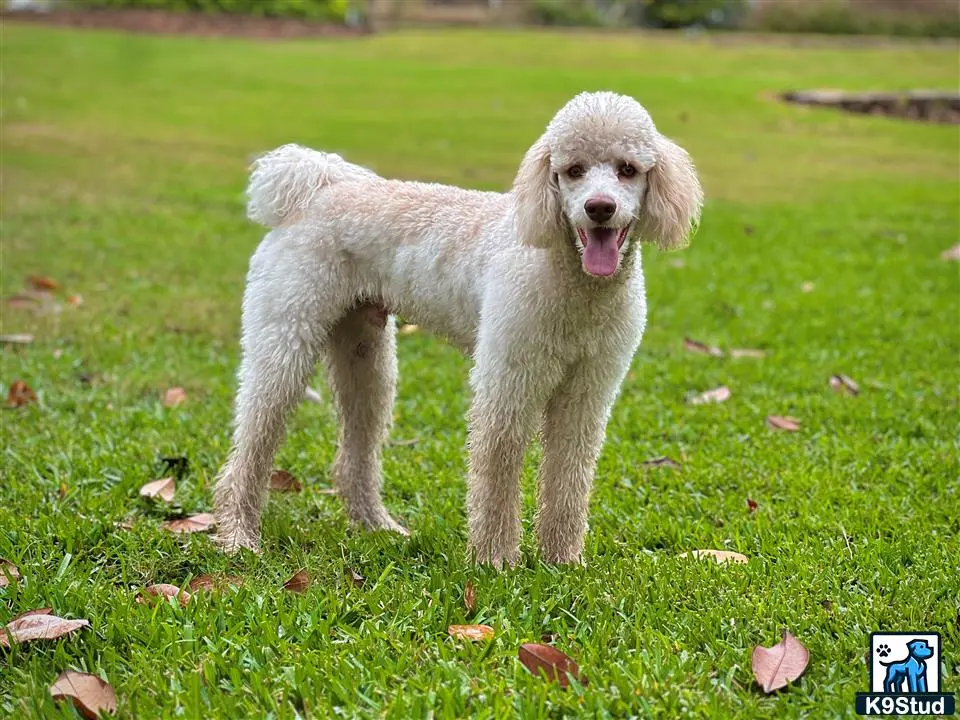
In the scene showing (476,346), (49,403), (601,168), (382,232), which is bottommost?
(49,403)

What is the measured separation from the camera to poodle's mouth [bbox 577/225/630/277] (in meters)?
3.27

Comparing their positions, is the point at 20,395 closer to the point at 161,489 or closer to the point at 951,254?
the point at 161,489

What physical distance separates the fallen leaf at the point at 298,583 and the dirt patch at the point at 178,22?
1042 inches

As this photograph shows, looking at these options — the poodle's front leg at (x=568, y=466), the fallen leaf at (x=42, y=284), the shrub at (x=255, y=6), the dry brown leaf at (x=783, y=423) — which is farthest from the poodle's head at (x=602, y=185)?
the shrub at (x=255, y=6)

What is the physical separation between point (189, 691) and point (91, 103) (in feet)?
54.1

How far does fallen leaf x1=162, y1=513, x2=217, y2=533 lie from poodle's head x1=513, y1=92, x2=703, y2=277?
1.80m

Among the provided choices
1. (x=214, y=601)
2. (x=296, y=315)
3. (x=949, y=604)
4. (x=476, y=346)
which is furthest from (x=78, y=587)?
(x=949, y=604)

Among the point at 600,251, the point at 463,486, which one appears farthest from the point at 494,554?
the point at 600,251

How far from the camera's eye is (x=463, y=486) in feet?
15.5

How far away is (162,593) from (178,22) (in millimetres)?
27754

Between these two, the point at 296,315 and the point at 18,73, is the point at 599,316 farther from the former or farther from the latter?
the point at 18,73

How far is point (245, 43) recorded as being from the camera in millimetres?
26891

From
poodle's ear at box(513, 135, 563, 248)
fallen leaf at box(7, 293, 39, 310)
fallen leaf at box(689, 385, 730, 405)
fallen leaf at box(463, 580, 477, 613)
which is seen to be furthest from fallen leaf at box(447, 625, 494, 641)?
fallen leaf at box(7, 293, 39, 310)

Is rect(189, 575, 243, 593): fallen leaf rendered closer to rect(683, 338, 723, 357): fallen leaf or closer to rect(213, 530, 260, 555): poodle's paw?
rect(213, 530, 260, 555): poodle's paw
